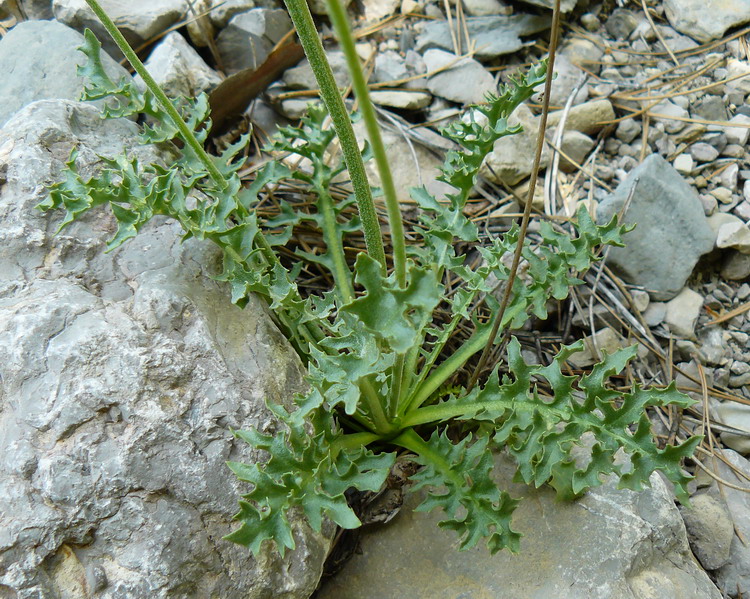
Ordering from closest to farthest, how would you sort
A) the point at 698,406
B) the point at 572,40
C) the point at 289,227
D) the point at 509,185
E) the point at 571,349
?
the point at 571,349 → the point at 289,227 → the point at 698,406 → the point at 509,185 → the point at 572,40

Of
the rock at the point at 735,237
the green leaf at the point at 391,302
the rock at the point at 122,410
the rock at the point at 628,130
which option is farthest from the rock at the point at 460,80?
the green leaf at the point at 391,302

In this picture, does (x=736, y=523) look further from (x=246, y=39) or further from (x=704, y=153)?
(x=246, y=39)

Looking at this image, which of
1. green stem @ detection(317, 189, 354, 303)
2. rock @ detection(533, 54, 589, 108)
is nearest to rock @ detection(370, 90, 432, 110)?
rock @ detection(533, 54, 589, 108)

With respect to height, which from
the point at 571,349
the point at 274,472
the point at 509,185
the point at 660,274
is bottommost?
the point at 660,274

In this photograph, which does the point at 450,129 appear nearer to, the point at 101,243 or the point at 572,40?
the point at 101,243

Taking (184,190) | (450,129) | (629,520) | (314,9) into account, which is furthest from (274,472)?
(314,9)
